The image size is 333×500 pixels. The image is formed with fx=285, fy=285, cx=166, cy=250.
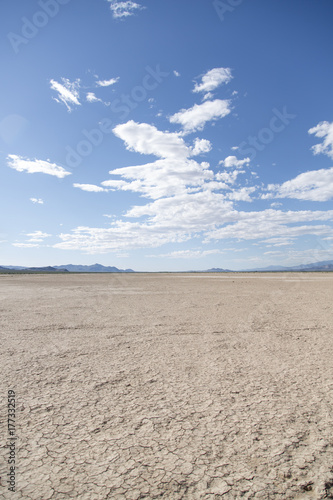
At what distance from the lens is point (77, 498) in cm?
188

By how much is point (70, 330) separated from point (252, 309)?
5.92m

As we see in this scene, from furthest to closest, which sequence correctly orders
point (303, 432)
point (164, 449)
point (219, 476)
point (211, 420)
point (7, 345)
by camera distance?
point (7, 345), point (211, 420), point (303, 432), point (164, 449), point (219, 476)

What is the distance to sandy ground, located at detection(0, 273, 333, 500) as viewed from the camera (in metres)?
2.01

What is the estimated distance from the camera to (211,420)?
2.74m

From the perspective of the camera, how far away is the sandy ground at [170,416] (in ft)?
6.58

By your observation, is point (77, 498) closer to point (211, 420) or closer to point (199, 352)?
point (211, 420)

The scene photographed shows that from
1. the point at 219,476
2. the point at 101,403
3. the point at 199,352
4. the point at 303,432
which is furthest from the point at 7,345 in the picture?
the point at 303,432

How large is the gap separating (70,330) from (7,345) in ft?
4.81

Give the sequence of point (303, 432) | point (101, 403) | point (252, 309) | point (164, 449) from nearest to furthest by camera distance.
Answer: point (164, 449) < point (303, 432) < point (101, 403) < point (252, 309)

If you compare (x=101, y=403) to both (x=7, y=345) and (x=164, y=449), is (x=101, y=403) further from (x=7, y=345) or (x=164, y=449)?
(x=7, y=345)

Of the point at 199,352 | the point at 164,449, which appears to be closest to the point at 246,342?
the point at 199,352

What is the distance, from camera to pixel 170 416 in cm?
283

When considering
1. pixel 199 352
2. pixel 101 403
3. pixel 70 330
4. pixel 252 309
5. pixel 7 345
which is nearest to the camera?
pixel 101 403

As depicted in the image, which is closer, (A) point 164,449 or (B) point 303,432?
(A) point 164,449
